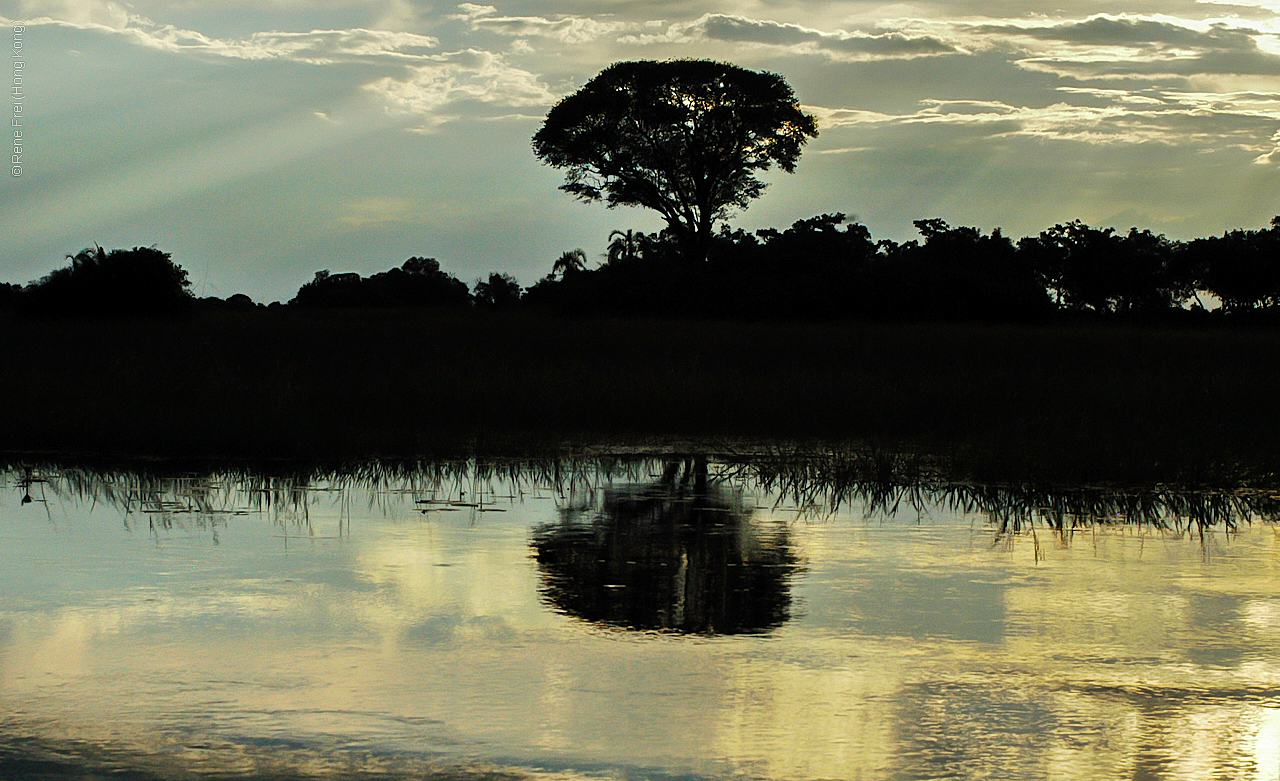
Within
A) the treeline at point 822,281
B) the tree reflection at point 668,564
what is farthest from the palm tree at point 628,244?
the tree reflection at point 668,564

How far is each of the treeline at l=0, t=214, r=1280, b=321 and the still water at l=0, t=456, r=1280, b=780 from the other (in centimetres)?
1750

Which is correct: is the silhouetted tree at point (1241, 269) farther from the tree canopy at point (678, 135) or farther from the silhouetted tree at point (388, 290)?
the silhouetted tree at point (388, 290)

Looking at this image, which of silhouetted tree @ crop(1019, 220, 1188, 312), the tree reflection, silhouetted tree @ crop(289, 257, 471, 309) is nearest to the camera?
the tree reflection

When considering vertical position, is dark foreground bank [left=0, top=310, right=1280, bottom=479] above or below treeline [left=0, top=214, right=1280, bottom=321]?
below

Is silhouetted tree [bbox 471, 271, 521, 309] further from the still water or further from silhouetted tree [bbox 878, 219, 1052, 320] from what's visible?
the still water

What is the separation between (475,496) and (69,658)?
153 inches

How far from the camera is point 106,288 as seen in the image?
926 inches

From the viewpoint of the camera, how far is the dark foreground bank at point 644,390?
1016 cm

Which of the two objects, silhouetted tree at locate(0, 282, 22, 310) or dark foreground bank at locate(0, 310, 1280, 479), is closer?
dark foreground bank at locate(0, 310, 1280, 479)

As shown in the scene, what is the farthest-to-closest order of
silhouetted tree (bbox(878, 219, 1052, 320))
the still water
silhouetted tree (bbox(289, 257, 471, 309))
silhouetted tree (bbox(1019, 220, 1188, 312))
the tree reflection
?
silhouetted tree (bbox(1019, 220, 1188, 312)) < silhouetted tree (bbox(289, 257, 471, 309)) < silhouetted tree (bbox(878, 219, 1052, 320)) < the tree reflection < the still water

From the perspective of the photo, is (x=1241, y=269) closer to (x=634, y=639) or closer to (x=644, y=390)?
(x=644, y=390)

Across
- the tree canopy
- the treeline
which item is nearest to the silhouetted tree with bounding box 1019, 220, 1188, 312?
the treeline

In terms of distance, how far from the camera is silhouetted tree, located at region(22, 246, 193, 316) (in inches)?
925

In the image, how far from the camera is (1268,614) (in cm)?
492
